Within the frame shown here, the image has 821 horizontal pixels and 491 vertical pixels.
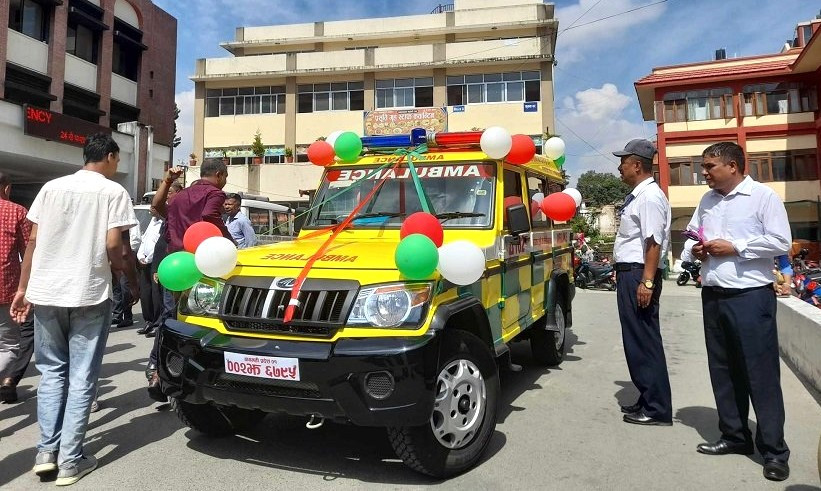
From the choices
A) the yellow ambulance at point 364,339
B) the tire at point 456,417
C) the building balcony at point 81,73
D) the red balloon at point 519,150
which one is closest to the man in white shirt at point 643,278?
the red balloon at point 519,150

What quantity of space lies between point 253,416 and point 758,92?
28.6 m

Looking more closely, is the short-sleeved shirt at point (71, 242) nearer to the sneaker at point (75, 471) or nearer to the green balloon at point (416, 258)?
the sneaker at point (75, 471)

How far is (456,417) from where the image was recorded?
3055 mm

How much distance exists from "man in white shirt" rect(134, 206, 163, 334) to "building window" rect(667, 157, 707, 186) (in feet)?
81.4

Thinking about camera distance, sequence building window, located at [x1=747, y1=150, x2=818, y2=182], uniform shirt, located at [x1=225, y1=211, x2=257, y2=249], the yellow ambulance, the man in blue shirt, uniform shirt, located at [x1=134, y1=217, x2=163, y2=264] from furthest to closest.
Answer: building window, located at [x1=747, y1=150, x2=818, y2=182]
uniform shirt, located at [x1=134, y1=217, x2=163, y2=264]
uniform shirt, located at [x1=225, y1=211, x2=257, y2=249]
the man in blue shirt
the yellow ambulance

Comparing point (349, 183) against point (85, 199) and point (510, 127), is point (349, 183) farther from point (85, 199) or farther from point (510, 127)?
point (510, 127)

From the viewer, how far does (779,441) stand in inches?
124

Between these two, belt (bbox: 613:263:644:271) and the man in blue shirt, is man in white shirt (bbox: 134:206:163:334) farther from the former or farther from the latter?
belt (bbox: 613:263:644:271)

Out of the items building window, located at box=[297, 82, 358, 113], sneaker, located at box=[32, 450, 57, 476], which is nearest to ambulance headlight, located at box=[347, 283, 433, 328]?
sneaker, located at box=[32, 450, 57, 476]

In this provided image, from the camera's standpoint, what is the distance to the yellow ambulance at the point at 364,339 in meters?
2.70

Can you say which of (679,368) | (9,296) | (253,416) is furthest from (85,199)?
(679,368)

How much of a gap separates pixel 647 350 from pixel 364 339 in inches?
92.9

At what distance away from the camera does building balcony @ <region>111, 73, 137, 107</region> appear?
2436 centimetres

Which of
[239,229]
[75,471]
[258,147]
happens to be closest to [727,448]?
[75,471]
